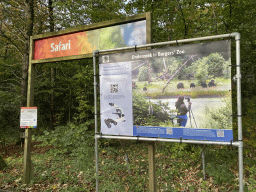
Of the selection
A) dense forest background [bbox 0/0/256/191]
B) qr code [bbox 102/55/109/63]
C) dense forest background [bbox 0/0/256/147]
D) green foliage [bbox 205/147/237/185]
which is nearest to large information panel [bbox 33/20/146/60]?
qr code [bbox 102/55/109/63]

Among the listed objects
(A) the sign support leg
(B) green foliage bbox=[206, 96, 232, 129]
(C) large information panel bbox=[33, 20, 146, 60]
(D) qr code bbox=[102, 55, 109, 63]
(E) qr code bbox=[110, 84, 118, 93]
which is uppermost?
(C) large information panel bbox=[33, 20, 146, 60]

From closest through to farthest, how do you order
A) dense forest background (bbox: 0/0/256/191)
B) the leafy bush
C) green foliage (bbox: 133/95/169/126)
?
green foliage (bbox: 133/95/169/126)
dense forest background (bbox: 0/0/256/191)
the leafy bush

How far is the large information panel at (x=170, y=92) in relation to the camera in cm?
254

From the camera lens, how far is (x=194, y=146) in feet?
17.4

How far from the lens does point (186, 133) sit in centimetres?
271

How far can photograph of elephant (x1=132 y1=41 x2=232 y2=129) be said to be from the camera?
253 cm

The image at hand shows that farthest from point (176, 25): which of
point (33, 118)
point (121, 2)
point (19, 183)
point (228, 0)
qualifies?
point (19, 183)

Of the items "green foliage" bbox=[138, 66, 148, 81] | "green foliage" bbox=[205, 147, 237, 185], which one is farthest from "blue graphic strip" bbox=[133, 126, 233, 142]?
"green foliage" bbox=[205, 147, 237, 185]

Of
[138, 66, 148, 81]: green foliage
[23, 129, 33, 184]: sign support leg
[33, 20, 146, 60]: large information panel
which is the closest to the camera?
[138, 66, 148, 81]: green foliage

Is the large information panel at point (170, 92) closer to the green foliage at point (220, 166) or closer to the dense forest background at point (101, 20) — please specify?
the green foliage at point (220, 166)

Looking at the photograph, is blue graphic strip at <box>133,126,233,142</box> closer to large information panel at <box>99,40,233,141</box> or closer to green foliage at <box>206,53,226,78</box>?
large information panel at <box>99,40,233,141</box>

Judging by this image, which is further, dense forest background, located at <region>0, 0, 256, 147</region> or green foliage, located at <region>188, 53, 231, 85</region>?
dense forest background, located at <region>0, 0, 256, 147</region>

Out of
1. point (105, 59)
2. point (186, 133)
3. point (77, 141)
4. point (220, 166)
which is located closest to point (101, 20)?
point (105, 59)

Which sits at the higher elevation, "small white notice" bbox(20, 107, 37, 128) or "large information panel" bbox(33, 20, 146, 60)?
"large information panel" bbox(33, 20, 146, 60)
